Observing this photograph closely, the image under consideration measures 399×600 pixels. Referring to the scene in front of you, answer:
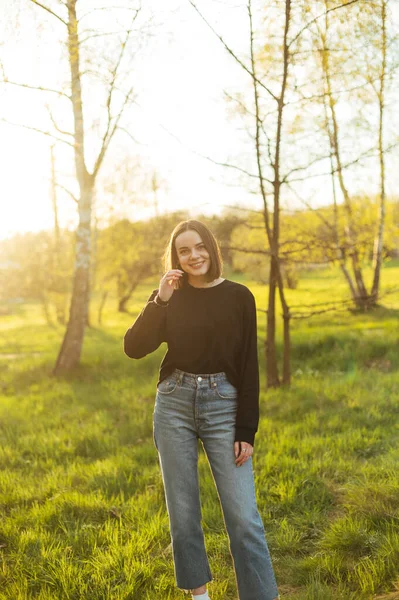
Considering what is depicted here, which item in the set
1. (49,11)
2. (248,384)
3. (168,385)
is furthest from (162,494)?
(49,11)

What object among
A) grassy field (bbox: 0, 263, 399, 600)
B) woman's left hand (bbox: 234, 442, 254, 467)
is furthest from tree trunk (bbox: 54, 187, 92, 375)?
woman's left hand (bbox: 234, 442, 254, 467)

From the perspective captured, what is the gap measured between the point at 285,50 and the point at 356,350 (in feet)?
18.0

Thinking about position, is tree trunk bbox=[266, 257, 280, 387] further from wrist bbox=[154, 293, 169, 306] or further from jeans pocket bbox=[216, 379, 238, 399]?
jeans pocket bbox=[216, 379, 238, 399]

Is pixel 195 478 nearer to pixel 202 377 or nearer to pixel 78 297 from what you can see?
pixel 202 377

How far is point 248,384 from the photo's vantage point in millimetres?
2916

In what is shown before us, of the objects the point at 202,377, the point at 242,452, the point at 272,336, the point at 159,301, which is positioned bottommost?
the point at 272,336

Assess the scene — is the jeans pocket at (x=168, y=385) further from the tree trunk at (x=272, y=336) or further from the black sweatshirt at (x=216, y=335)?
the tree trunk at (x=272, y=336)

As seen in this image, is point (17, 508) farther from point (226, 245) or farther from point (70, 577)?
point (226, 245)

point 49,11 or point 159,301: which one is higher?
point 49,11

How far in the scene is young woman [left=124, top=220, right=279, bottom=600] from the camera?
9.22ft

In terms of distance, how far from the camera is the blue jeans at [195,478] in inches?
110

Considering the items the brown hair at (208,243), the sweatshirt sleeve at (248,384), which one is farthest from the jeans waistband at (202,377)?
the brown hair at (208,243)

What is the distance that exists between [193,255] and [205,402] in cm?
77

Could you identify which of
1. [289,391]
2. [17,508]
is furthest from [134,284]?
A: [17,508]
